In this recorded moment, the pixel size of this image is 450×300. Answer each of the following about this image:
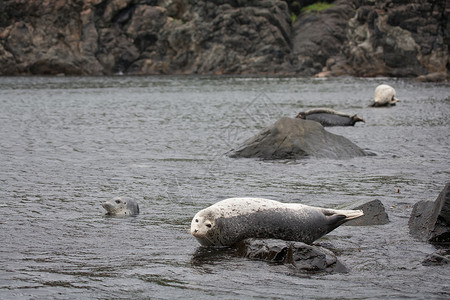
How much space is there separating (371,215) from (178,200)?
3.75m

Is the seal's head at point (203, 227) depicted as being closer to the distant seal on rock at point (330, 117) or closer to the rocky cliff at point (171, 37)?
the distant seal on rock at point (330, 117)

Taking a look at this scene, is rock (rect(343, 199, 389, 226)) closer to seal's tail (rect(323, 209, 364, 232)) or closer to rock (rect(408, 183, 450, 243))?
rock (rect(408, 183, 450, 243))

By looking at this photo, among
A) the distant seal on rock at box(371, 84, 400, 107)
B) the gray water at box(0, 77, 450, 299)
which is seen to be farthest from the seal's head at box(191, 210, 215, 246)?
the distant seal on rock at box(371, 84, 400, 107)

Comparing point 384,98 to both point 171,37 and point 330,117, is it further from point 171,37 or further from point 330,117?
point 171,37

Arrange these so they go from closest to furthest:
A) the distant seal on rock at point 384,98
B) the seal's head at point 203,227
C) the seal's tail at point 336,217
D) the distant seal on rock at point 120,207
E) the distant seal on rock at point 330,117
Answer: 1. the seal's head at point 203,227
2. the seal's tail at point 336,217
3. the distant seal on rock at point 120,207
4. the distant seal on rock at point 330,117
5. the distant seal on rock at point 384,98

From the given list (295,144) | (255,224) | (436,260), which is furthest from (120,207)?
(295,144)

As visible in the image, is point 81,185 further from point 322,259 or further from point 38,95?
point 38,95

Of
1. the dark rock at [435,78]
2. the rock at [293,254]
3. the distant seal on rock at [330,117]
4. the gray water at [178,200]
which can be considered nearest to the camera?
the gray water at [178,200]

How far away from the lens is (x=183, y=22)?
3962 inches

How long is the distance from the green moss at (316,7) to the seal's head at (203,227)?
101230 millimetres

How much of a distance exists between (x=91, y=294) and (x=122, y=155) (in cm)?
1094

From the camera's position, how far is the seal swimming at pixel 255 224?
8625mm

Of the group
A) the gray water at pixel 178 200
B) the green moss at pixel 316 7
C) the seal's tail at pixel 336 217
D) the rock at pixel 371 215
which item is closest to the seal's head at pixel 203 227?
the gray water at pixel 178 200

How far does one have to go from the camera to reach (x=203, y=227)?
28.2ft
